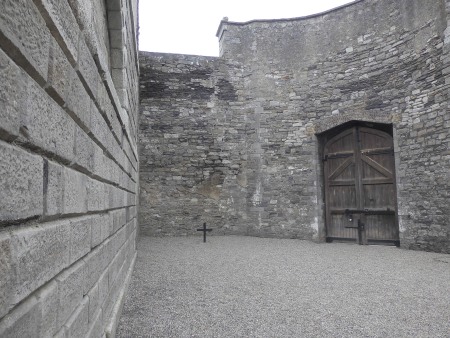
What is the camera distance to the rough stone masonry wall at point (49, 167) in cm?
79

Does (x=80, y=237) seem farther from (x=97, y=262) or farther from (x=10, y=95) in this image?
(x=10, y=95)

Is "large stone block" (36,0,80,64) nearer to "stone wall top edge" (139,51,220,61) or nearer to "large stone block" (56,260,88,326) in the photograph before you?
"large stone block" (56,260,88,326)

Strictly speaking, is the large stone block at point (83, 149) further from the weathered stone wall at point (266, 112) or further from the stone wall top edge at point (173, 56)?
the stone wall top edge at point (173, 56)

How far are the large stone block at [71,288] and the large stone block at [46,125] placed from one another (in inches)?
18.3

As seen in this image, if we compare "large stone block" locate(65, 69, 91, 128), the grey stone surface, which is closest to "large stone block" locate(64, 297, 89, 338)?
the grey stone surface

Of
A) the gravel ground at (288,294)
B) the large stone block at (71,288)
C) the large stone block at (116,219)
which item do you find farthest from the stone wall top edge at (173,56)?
the large stone block at (71,288)

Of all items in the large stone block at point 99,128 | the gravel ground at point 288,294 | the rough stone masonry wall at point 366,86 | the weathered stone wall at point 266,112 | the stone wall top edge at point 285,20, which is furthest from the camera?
the stone wall top edge at point 285,20

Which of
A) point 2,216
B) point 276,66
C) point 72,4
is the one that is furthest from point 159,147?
point 2,216

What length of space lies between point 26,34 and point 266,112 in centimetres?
960

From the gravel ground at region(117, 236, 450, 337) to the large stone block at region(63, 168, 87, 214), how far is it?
6.55 ft

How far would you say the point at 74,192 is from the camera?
1407 millimetres

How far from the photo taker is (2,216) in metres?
0.77

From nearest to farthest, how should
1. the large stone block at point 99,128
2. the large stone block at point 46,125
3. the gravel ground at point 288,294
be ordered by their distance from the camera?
the large stone block at point 46,125, the large stone block at point 99,128, the gravel ground at point 288,294

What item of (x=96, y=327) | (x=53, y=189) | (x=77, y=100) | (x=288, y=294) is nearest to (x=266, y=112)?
(x=288, y=294)
